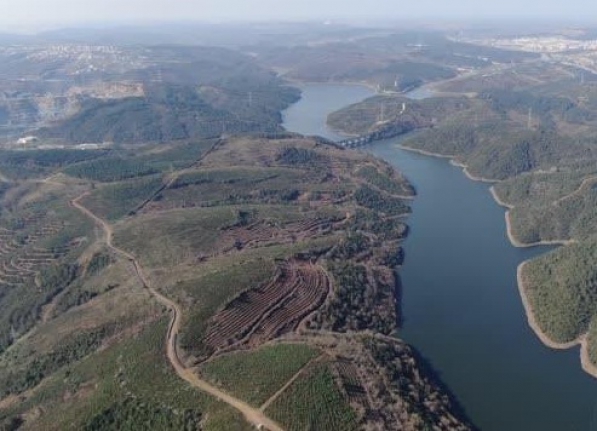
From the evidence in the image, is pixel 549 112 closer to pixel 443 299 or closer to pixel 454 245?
pixel 454 245

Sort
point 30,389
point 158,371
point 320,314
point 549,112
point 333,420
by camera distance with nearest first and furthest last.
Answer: point 333,420, point 158,371, point 30,389, point 320,314, point 549,112

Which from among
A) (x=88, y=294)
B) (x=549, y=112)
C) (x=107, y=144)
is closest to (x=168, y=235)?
(x=88, y=294)

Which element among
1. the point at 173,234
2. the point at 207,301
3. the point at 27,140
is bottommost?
the point at 27,140

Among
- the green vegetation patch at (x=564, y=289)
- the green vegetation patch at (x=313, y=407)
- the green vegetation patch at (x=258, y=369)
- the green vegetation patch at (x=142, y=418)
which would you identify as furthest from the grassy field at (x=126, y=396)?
the green vegetation patch at (x=564, y=289)

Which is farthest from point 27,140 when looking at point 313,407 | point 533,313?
point 313,407

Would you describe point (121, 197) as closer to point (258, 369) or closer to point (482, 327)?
point (258, 369)


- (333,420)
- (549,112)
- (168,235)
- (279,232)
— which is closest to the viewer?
(333,420)

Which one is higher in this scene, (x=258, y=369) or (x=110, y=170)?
(x=258, y=369)
